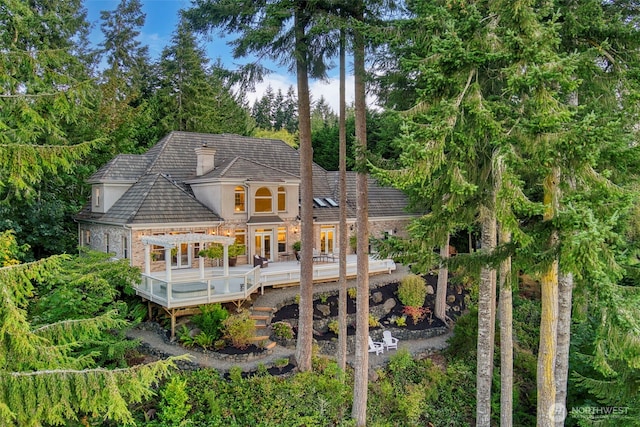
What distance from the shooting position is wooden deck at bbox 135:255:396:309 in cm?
1203

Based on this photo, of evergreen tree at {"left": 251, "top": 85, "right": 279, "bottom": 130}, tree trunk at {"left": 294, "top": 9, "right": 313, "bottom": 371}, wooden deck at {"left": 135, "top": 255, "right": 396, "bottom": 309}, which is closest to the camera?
tree trunk at {"left": 294, "top": 9, "right": 313, "bottom": 371}

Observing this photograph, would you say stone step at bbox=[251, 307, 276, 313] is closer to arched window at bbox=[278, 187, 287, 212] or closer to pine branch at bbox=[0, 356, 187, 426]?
arched window at bbox=[278, 187, 287, 212]

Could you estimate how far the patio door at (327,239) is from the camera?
796 inches

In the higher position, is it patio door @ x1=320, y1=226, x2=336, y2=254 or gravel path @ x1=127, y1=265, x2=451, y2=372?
patio door @ x1=320, y1=226, x2=336, y2=254

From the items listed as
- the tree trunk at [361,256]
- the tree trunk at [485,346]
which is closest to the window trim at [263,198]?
the tree trunk at [361,256]

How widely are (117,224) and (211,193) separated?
393cm

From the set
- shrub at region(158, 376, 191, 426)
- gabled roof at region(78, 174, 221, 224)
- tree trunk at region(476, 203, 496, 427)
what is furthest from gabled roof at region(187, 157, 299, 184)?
tree trunk at region(476, 203, 496, 427)

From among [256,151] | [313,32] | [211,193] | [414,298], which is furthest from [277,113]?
[313,32]

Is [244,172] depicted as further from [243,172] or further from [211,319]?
[211,319]

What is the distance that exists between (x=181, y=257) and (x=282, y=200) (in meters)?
5.35

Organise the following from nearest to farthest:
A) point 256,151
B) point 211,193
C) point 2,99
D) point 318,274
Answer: point 2,99 → point 318,274 → point 211,193 → point 256,151

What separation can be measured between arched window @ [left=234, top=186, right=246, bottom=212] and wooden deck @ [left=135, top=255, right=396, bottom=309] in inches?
110

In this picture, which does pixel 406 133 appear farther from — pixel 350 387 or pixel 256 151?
pixel 256 151

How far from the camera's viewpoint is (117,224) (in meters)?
15.5
